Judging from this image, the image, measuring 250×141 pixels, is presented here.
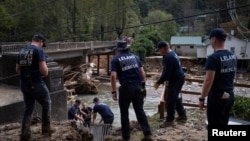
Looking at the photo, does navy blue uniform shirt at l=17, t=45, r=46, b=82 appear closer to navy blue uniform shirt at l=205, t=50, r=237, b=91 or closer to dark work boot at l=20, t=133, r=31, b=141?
dark work boot at l=20, t=133, r=31, b=141

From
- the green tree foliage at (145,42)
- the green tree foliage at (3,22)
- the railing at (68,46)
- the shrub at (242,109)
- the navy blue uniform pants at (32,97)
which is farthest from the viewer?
the green tree foliage at (145,42)

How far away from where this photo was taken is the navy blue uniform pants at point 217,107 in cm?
486

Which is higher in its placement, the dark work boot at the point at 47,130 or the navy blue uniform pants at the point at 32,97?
the navy blue uniform pants at the point at 32,97

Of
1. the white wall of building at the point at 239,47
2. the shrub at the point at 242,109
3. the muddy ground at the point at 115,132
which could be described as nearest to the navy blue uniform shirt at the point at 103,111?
the muddy ground at the point at 115,132

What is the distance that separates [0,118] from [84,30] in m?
41.2

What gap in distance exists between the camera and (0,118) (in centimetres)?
754

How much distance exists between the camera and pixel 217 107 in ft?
16.0

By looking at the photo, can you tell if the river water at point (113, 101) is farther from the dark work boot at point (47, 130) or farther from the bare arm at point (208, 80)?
the bare arm at point (208, 80)

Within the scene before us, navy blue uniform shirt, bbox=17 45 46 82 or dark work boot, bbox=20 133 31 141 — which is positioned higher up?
navy blue uniform shirt, bbox=17 45 46 82

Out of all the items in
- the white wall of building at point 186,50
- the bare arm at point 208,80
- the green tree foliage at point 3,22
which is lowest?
the white wall of building at point 186,50

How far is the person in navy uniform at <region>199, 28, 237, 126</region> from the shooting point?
4.74m

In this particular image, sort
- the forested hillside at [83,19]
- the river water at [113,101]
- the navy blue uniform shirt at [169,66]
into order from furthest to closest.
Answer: the forested hillside at [83,19] → the river water at [113,101] → the navy blue uniform shirt at [169,66]

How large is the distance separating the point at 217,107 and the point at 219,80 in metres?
0.39

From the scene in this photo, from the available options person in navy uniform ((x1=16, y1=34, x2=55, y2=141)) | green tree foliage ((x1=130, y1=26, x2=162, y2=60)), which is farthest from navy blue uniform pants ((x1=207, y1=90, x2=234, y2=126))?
green tree foliage ((x1=130, y1=26, x2=162, y2=60))
